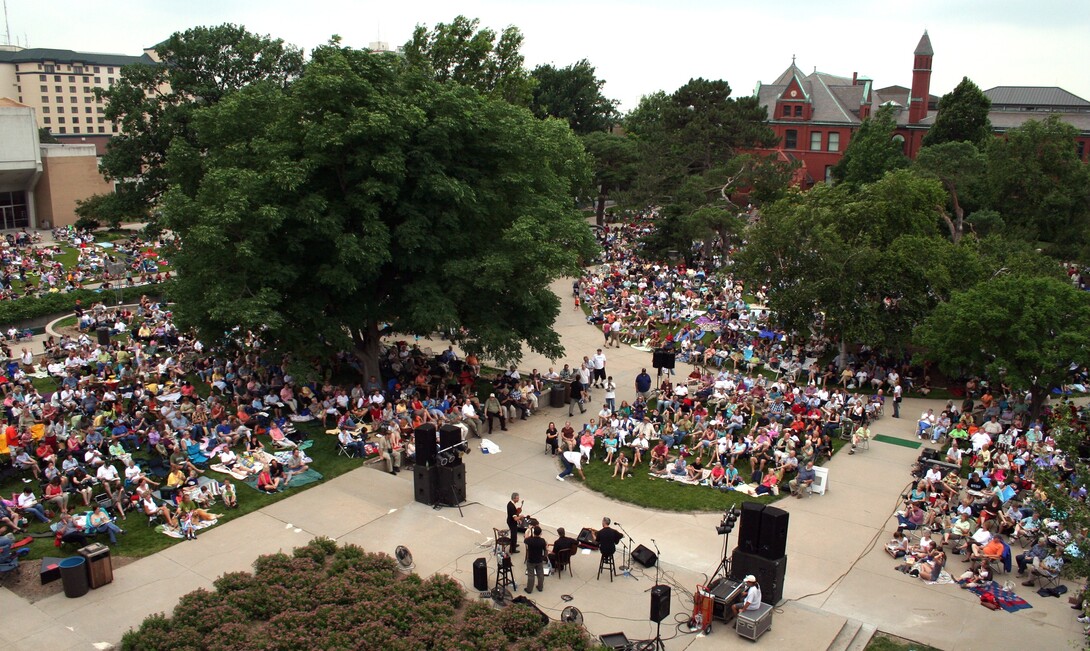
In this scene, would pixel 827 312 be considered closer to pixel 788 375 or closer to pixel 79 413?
pixel 788 375

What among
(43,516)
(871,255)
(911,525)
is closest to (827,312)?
(871,255)

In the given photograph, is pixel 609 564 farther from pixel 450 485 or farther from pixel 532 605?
pixel 450 485

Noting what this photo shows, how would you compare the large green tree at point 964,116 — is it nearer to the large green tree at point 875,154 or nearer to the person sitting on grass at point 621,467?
the large green tree at point 875,154

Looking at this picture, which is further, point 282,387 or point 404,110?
point 282,387

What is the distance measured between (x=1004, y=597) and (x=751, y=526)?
4914 millimetres

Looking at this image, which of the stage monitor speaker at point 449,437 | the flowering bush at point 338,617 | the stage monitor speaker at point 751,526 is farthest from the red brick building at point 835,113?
the flowering bush at point 338,617

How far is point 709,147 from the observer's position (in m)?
56.4

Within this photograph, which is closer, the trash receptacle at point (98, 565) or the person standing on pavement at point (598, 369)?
the trash receptacle at point (98, 565)

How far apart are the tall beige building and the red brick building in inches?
4993

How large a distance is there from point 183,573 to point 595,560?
769 centimetres

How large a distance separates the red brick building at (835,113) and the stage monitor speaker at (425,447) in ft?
193

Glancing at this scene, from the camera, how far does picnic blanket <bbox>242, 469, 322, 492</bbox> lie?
19.5 metres

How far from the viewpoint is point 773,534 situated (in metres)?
14.1

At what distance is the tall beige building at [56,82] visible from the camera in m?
161
